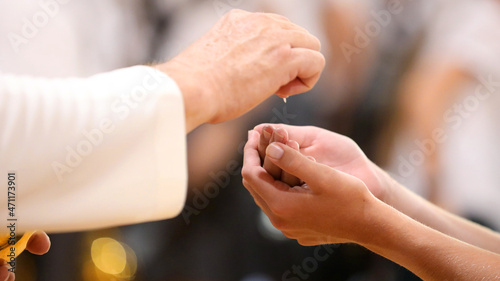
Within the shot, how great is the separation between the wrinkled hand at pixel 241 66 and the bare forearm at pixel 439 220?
477 millimetres

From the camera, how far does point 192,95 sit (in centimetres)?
59

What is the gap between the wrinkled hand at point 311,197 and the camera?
0.76 meters

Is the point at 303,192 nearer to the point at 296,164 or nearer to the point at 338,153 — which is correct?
the point at 296,164

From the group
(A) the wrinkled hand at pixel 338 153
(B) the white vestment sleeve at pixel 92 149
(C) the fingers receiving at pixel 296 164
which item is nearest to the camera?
(B) the white vestment sleeve at pixel 92 149

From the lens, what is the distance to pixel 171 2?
Result: 1.74 metres

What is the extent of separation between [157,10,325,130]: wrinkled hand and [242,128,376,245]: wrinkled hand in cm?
13

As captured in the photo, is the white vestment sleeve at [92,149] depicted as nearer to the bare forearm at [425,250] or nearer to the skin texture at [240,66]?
the skin texture at [240,66]

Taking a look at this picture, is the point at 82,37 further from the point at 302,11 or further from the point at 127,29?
the point at 302,11

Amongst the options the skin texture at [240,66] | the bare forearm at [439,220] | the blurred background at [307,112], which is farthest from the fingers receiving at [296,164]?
the blurred background at [307,112]

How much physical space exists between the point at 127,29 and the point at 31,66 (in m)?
0.39

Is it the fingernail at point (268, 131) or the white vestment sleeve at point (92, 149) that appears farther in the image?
the fingernail at point (268, 131)

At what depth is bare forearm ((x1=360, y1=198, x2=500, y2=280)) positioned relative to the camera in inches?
30.1

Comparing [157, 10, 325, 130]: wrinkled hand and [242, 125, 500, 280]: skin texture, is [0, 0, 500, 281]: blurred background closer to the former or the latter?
[242, 125, 500, 280]: skin texture

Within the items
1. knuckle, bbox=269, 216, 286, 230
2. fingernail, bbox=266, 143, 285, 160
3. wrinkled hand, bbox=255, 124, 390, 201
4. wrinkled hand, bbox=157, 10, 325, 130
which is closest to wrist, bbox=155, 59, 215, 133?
wrinkled hand, bbox=157, 10, 325, 130
